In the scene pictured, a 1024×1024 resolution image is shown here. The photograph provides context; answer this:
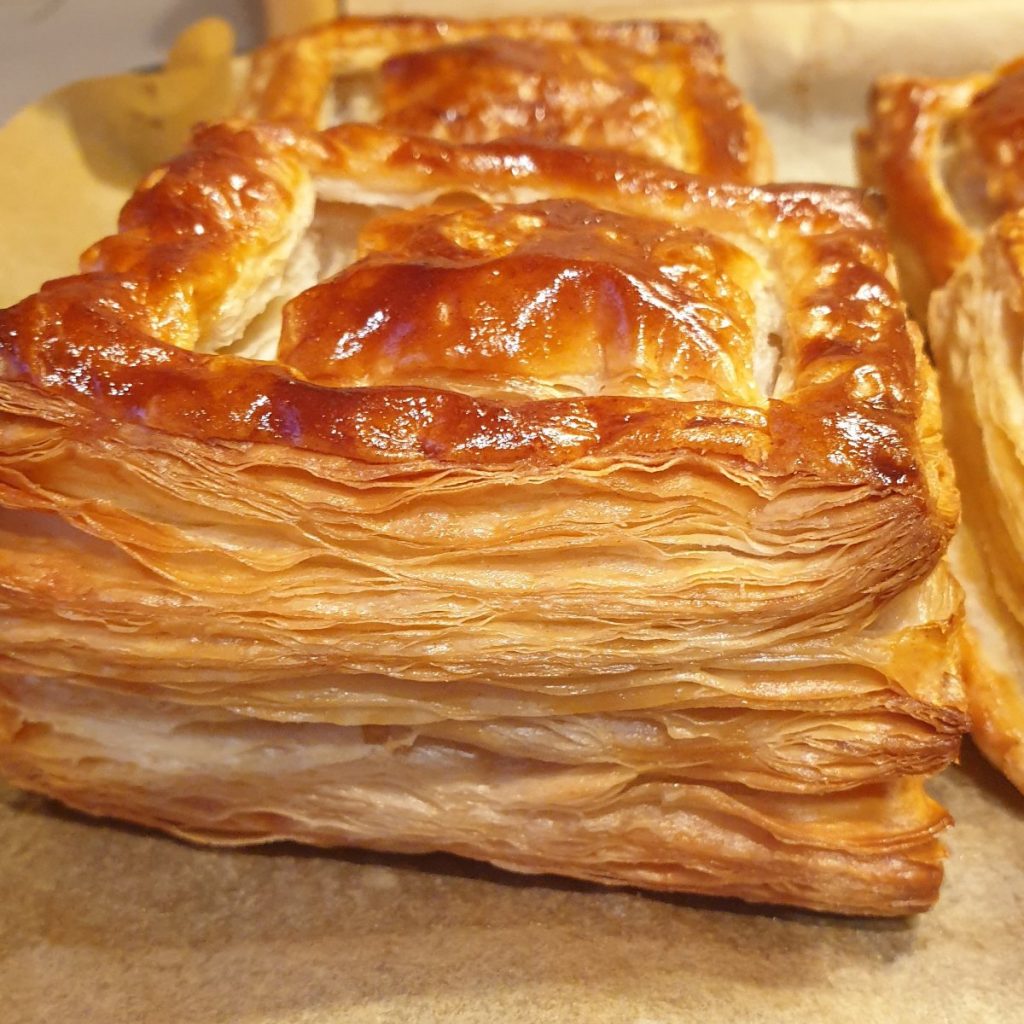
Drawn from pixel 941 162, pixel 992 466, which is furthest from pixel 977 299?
pixel 941 162

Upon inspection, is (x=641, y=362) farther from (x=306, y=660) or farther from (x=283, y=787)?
(x=283, y=787)

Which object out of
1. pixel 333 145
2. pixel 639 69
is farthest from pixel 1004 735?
pixel 639 69

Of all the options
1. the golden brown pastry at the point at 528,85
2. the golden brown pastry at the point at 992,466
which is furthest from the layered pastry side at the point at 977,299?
the golden brown pastry at the point at 528,85

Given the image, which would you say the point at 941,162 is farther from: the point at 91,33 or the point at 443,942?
the point at 91,33

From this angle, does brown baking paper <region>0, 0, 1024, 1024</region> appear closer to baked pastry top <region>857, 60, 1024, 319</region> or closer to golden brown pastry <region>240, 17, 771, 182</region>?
baked pastry top <region>857, 60, 1024, 319</region>

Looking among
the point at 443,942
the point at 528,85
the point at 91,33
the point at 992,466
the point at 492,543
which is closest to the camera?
the point at 492,543

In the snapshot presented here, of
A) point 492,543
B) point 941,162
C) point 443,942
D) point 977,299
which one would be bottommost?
point 443,942
